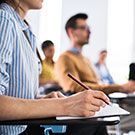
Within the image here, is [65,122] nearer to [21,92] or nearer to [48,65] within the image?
[21,92]

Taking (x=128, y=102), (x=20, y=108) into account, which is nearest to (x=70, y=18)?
(x=128, y=102)

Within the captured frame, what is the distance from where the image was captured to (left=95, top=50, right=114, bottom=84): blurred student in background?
111 inches

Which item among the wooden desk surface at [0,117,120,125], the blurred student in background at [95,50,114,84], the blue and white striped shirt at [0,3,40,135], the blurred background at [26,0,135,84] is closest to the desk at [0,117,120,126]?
the wooden desk surface at [0,117,120,125]

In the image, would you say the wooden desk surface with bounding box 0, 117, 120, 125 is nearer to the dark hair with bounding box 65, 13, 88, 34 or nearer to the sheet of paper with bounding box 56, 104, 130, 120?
the sheet of paper with bounding box 56, 104, 130, 120

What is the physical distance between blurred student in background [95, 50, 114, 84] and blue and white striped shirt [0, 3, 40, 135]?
2.16 m

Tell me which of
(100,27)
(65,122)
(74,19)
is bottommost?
(65,122)

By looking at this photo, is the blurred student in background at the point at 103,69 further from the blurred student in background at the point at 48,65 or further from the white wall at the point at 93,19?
the blurred student in background at the point at 48,65

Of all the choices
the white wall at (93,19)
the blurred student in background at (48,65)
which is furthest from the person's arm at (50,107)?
the white wall at (93,19)

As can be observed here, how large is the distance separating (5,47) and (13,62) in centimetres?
8

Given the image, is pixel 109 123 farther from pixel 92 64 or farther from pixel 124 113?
pixel 92 64

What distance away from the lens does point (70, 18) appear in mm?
2807

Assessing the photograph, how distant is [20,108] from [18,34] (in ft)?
0.79

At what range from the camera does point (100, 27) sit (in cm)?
282

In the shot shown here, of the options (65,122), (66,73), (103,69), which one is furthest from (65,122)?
(103,69)
